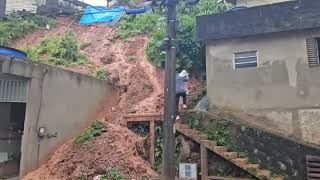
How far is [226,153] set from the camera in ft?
40.9

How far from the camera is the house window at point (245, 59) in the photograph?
14.0 meters

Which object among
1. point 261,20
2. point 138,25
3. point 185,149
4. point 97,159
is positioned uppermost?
point 138,25

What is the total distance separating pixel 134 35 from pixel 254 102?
1259cm

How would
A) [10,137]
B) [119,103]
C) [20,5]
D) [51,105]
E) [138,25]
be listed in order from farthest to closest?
1. [20,5]
2. [138,25]
3. [119,103]
4. [10,137]
5. [51,105]

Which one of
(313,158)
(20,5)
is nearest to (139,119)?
(313,158)

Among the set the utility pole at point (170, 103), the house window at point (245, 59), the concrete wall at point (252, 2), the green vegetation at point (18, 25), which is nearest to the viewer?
the utility pole at point (170, 103)

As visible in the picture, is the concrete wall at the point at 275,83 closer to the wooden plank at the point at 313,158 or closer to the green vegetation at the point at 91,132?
the wooden plank at the point at 313,158

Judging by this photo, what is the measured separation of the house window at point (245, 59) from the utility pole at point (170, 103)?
12.6 ft

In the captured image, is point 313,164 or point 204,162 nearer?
point 313,164

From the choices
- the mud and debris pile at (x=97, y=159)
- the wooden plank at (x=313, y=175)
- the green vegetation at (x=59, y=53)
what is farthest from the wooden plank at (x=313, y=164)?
the green vegetation at (x=59, y=53)

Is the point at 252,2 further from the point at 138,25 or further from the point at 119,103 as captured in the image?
the point at 138,25

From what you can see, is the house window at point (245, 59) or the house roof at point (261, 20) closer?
the house roof at point (261, 20)

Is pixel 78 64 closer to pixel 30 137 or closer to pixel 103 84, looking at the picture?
pixel 103 84

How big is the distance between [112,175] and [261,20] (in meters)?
7.38
